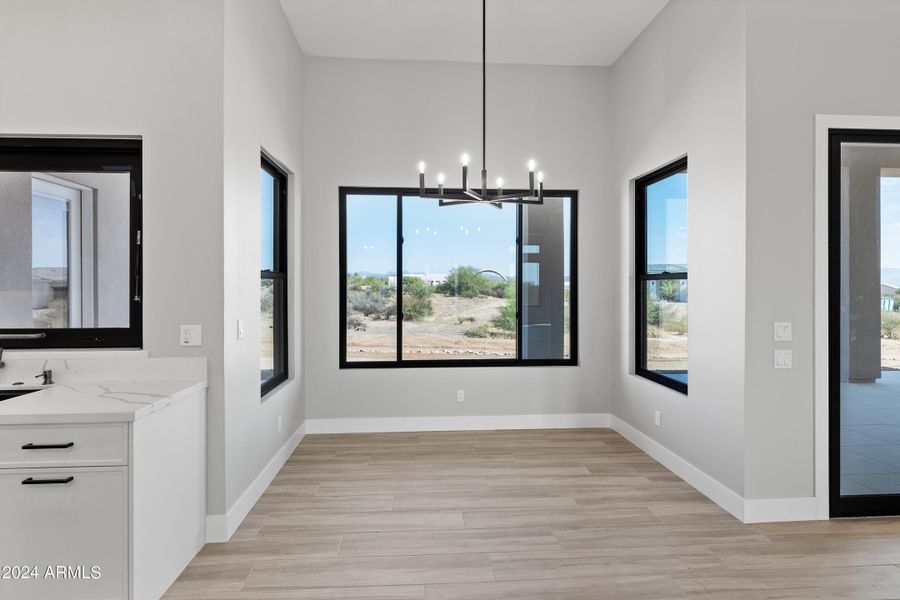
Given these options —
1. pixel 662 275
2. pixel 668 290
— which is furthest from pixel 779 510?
pixel 662 275

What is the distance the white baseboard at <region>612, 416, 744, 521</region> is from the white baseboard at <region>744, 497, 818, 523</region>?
53 millimetres

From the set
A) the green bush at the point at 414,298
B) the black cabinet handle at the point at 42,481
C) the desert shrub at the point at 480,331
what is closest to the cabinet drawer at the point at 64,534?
the black cabinet handle at the point at 42,481

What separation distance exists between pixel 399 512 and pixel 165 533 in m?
1.31

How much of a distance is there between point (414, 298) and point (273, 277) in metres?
1.47

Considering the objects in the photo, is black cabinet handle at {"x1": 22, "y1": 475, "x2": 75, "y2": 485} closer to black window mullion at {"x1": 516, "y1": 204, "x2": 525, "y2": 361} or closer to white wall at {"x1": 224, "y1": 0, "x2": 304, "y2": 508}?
white wall at {"x1": 224, "y1": 0, "x2": 304, "y2": 508}

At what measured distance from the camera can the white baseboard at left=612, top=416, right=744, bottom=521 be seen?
310 cm

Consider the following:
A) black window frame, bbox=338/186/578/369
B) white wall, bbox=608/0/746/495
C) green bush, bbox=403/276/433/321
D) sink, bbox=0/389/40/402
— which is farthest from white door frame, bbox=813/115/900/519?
sink, bbox=0/389/40/402

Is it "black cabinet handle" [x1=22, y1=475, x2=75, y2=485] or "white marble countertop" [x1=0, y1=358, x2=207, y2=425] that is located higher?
"white marble countertop" [x1=0, y1=358, x2=207, y2=425]

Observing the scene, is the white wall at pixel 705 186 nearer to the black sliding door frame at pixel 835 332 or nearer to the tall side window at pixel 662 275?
the tall side window at pixel 662 275

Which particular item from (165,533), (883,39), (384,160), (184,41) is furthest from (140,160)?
(883,39)

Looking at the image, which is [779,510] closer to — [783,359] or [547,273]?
[783,359]

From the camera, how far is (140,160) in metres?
2.78

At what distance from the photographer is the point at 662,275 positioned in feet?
13.7

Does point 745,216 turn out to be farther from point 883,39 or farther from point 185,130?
point 185,130
